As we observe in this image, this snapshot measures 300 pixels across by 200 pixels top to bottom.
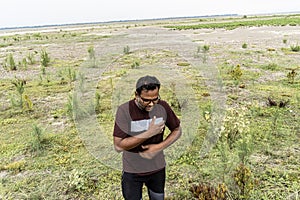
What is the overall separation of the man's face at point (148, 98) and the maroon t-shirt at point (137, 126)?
0.27 feet

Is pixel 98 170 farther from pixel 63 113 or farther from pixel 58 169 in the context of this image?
pixel 63 113

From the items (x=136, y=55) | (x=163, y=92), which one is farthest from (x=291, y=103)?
(x=136, y=55)

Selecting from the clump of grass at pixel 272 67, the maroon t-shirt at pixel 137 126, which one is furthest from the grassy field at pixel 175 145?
the clump of grass at pixel 272 67

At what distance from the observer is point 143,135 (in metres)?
1.87

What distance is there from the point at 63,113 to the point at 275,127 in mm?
4340

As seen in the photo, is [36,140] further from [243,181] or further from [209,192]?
[243,181]

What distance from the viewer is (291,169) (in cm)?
357

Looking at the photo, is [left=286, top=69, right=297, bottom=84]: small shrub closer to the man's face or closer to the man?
the man

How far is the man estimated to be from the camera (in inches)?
74.2

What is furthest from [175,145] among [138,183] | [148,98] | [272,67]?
[272,67]

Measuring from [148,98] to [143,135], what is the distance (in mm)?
253

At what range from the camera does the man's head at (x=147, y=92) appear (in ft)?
6.08

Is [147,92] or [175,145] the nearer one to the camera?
[147,92]

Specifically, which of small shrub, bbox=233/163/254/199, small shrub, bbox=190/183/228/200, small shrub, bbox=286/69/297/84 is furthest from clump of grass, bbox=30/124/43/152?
small shrub, bbox=286/69/297/84
